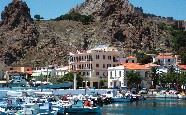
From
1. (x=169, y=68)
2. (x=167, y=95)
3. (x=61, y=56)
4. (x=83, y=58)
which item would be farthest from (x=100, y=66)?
(x=61, y=56)

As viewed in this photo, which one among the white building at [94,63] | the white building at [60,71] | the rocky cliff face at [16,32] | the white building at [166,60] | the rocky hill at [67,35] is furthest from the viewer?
the rocky cliff face at [16,32]

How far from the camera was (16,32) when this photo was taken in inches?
6388

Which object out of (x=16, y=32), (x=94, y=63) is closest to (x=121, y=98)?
(x=94, y=63)

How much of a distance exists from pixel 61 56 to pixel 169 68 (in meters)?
46.9

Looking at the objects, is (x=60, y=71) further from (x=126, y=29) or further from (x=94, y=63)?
(x=126, y=29)

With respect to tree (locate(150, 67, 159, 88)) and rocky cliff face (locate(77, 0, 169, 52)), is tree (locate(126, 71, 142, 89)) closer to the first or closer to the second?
tree (locate(150, 67, 159, 88))

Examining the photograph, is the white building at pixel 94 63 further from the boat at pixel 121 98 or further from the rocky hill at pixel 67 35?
the rocky hill at pixel 67 35

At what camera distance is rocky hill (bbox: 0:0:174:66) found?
15362 centimetres

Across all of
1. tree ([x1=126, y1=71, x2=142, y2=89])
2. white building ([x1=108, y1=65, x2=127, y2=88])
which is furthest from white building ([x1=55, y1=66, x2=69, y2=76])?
tree ([x1=126, y1=71, x2=142, y2=89])

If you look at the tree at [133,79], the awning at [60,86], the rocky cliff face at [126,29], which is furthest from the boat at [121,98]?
the rocky cliff face at [126,29]

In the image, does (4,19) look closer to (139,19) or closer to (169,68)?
(139,19)

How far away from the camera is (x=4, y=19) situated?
16862 cm

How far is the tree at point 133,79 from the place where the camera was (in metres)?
103

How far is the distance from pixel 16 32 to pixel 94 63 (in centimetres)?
5806
